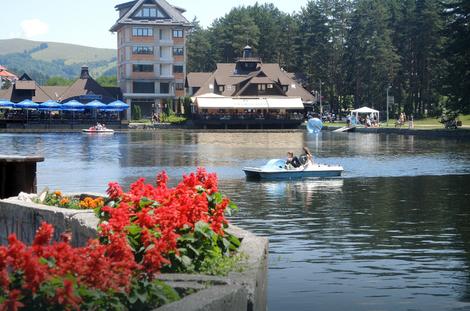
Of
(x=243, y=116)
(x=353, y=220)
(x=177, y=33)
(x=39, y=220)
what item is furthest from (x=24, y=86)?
(x=39, y=220)

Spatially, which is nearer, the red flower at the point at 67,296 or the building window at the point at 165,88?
the red flower at the point at 67,296

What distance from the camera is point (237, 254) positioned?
10734 mm

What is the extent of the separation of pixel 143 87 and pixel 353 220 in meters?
116

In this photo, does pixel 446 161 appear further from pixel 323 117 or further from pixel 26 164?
pixel 323 117

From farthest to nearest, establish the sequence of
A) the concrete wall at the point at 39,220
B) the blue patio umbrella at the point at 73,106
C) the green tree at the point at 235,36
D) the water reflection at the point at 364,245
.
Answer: the green tree at the point at 235,36, the blue patio umbrella at the point at 73,106, the water reflection at the point at 364,245, the concrete wall at the point at 39,220

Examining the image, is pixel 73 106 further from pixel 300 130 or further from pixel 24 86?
pixel 300 130

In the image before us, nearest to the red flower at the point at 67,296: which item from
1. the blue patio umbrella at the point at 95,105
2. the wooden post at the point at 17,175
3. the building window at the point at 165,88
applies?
the wooden post at the point at 17,175

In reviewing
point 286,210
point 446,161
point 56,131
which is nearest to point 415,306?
point 286,210

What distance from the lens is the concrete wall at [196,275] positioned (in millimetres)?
7922

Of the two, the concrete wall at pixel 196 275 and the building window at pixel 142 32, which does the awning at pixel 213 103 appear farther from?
the concrete wall at pixel 196 275

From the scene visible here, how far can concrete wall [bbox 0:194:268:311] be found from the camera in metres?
7.92

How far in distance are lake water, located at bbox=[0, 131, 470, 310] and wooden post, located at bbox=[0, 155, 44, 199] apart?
632 centimetres

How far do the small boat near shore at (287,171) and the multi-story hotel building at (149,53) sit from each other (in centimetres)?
9846

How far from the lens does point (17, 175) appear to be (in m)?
20.0
